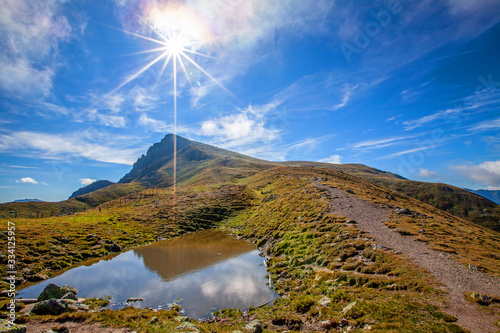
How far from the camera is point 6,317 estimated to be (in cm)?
1780

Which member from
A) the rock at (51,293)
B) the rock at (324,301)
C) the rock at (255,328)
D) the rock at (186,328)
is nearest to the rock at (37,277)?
the rock at (51,293)

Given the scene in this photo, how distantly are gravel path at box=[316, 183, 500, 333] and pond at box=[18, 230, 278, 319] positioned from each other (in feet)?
50.6

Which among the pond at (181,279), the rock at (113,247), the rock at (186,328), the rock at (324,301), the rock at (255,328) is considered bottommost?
the pond at (181,279)

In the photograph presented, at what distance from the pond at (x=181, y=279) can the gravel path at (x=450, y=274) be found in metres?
15.4

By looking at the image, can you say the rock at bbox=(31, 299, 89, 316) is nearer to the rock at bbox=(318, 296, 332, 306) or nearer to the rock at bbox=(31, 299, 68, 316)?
the rock at bbox=(31, 299, 68, 316)

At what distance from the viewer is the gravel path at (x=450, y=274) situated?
11.9 metres

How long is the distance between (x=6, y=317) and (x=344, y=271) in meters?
32.2

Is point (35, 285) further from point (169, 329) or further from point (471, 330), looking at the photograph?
point (471, 330)

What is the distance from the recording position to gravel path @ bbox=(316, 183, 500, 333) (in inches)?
467

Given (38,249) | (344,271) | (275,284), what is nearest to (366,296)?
(344,271)

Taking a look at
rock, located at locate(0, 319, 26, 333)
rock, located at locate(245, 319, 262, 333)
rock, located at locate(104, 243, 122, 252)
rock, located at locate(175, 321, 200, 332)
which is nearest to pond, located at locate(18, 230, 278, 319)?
rock, located at locate(104, 243, 122, 252)

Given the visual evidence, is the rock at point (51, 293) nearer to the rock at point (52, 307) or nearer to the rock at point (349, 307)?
the rock at point (52, 307)

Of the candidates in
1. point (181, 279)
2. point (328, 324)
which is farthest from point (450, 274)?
point (181, 279)

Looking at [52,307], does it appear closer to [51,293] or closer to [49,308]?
[49,308]
